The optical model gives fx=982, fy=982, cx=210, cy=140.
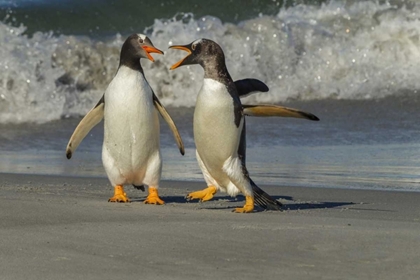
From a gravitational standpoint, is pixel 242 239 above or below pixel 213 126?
below

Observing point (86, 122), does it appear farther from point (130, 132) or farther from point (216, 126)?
point (216, 126)

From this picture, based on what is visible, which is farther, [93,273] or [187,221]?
[187,221]

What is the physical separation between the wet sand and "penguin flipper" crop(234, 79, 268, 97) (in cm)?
76

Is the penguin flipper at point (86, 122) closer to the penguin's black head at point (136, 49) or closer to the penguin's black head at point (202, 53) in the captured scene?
the penguin's black head at point (136, 49)

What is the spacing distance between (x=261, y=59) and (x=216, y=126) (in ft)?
32.1

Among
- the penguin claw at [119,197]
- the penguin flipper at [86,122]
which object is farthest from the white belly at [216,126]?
the penguin flipper at [86,122]

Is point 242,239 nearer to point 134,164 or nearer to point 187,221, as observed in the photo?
point 187,221

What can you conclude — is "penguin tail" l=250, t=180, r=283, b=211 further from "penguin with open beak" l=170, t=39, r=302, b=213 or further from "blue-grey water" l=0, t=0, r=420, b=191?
"blue-grey water" l=0, t=0, r=420, b=191

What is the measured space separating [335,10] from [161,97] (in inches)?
165

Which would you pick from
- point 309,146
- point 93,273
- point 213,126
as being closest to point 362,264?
point 93,273

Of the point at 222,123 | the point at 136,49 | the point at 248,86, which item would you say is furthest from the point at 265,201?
the point at 136,49

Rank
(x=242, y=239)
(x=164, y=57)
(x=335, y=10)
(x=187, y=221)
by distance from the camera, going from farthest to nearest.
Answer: (x=335, y=10) < (x=164, y=57) < (x=187, y=221) < (x=242, y=239)

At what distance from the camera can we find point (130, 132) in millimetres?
6332

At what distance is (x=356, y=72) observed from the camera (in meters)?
15.1
